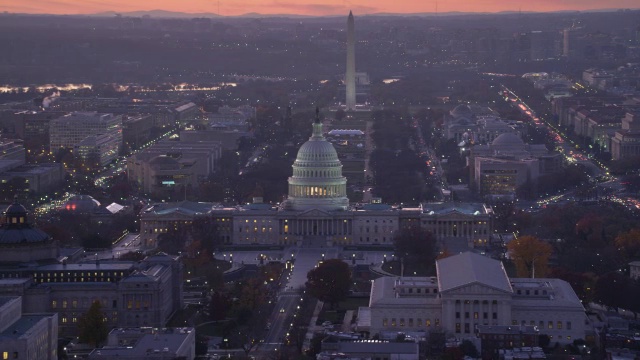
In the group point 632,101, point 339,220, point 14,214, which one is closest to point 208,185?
point 339,220

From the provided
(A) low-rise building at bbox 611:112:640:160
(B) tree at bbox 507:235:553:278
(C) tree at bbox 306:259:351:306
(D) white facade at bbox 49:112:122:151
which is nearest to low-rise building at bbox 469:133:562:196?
(A) low-rise building at bbox 611:112:640:160

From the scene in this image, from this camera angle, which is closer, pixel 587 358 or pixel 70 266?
pixel 587 358

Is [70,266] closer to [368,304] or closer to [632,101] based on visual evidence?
[368,304]

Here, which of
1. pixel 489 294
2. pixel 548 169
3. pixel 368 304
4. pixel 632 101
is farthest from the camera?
pixel 632 101

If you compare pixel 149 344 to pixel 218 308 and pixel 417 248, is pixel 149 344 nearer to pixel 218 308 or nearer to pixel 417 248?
pixel 218 308

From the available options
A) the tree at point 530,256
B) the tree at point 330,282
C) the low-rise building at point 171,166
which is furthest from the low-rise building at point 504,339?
the low-rise building at point 171,166

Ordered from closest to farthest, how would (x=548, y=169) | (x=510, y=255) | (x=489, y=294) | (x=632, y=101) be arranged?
1. (x=489, y=294)
2. (x=510, y=255)
3. (x=548, y=169)
4. (x=632, y=101)

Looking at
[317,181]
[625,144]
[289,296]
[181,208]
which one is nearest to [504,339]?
[289,296]

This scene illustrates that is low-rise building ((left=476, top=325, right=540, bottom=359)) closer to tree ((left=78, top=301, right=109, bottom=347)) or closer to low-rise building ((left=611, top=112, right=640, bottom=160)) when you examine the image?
tree ((left=78, top=301, right=109, bottom=347))
